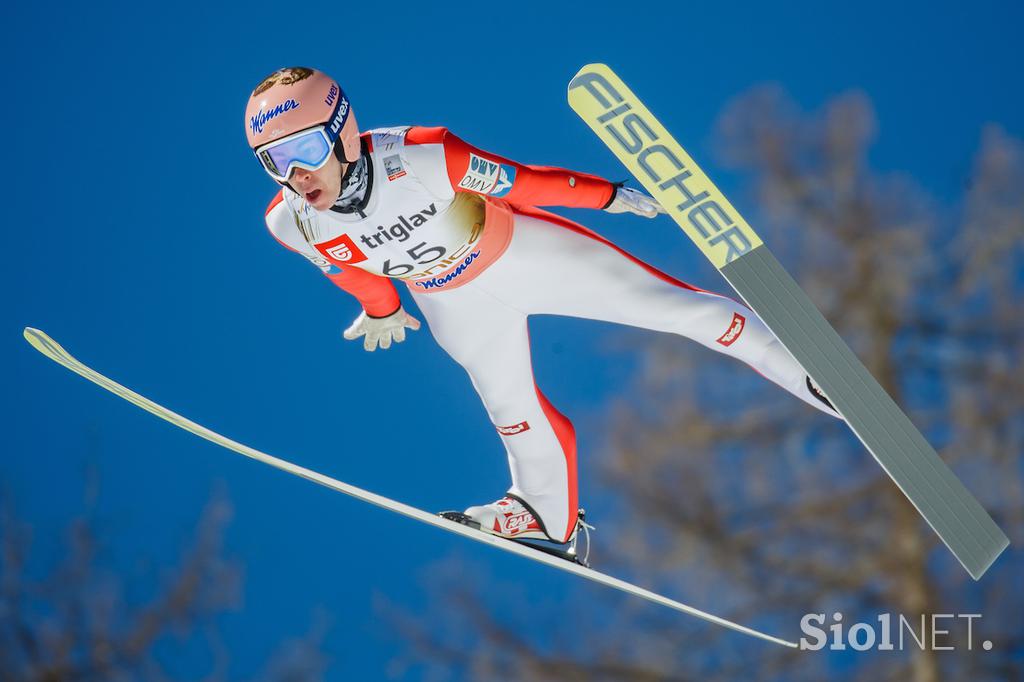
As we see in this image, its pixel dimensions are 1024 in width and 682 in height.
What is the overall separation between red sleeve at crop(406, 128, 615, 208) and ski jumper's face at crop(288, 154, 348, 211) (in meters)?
0.18

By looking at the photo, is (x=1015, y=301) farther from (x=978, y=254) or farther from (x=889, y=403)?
(x=889, y=403)

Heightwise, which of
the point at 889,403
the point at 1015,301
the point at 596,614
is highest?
the point at 1015,301

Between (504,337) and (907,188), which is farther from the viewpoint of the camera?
(907,188)

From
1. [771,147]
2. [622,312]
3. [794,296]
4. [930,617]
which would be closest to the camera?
[794,296]

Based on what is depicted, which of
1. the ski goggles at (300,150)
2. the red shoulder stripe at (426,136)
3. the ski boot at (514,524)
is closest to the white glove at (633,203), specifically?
the red shoulder stripe at (426,136)

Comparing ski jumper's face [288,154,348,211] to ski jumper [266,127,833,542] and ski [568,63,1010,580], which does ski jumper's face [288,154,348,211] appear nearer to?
ski jumper [266,127,833,542]

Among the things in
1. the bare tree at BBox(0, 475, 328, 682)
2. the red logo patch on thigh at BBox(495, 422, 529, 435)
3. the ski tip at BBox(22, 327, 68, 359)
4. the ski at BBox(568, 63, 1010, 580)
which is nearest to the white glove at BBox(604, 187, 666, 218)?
the ski at BBox(568, 63, 1010, 580)

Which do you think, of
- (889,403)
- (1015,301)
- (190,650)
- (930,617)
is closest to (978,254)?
(1015,301)

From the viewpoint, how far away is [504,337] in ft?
10.2

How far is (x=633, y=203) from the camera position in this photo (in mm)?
3053

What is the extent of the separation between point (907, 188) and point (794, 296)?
99.9 inches

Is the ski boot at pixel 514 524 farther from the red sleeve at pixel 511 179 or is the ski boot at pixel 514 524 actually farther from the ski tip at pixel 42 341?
the ski tip at pixel 42 341

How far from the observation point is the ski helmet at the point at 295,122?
8.96 feet

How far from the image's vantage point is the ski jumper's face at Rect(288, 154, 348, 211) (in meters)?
2.79
